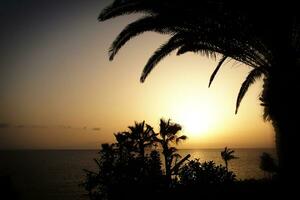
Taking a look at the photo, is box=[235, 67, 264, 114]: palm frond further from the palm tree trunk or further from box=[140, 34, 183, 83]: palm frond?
the palm tree trunk

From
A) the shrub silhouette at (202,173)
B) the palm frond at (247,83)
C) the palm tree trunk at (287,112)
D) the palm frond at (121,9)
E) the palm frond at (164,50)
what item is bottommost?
the shrub silhouette at (202,173)

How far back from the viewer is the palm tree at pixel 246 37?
28.5 feet

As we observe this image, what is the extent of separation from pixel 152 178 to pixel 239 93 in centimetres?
443

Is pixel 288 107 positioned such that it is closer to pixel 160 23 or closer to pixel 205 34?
pixel 205 34

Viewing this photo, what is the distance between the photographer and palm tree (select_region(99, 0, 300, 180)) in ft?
28.5

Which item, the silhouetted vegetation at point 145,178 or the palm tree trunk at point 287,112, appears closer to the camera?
the palm tree trunk at point 287,112

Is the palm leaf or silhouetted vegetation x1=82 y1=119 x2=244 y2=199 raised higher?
the palm leaf

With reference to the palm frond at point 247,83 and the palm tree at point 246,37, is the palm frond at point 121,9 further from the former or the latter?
the palm frond at point 247,83

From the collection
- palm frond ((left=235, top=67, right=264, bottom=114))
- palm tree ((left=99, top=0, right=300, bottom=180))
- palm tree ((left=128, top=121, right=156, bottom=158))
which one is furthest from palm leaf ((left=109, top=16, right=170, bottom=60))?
palm tree ((left=128, top=121, right=156, bottom=158))

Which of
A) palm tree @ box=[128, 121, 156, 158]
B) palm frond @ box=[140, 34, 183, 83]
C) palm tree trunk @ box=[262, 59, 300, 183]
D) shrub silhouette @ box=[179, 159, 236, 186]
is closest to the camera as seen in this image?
palm tree trunk @ box=[262, 59, 300, 183]

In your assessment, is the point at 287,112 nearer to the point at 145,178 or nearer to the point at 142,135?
the point at 145,178

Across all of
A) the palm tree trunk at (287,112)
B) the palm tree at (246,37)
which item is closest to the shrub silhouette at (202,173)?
the palm tree at (246,37)

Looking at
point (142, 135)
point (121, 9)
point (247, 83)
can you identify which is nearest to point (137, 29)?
point (121, 9)

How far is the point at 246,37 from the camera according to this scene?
33.1 feet
